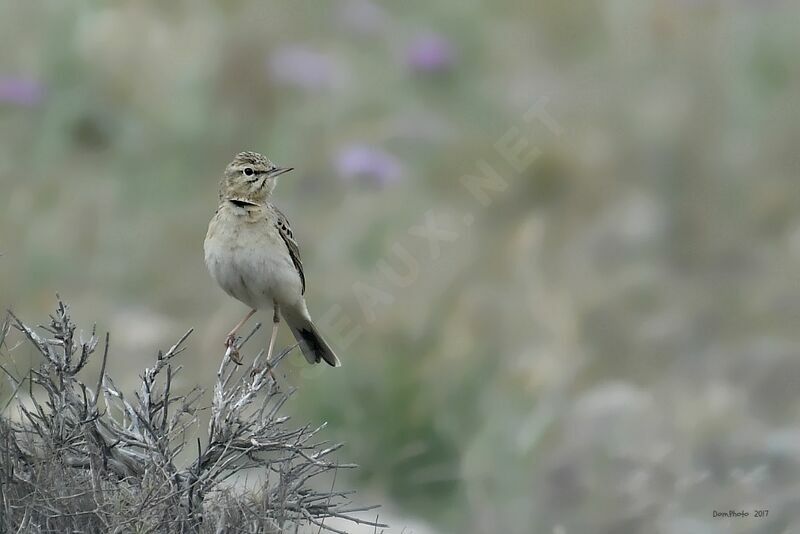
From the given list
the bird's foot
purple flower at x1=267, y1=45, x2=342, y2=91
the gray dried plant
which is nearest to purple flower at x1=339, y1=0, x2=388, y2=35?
purple flower at x1=267, y1=45, x2=342, y2=91

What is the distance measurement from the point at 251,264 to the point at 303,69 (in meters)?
7.29

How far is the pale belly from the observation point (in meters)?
5.99

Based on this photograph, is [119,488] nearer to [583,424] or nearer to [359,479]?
[359,479]

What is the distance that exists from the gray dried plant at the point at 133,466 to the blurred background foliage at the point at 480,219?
194 inches

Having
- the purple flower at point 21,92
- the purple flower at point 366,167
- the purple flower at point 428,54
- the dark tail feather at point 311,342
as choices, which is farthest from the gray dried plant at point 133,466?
the purple flower at point 428,54

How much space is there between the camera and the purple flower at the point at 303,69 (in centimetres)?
1297

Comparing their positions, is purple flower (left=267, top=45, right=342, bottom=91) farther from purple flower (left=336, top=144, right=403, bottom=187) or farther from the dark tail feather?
the dark tail feather

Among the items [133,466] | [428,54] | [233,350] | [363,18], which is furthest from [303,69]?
[133,466]

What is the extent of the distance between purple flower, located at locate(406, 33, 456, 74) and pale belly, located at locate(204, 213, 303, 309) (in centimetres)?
711

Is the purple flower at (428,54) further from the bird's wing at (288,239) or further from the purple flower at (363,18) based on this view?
the bird's wing at (288,239)

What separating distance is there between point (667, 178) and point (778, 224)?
103 cm

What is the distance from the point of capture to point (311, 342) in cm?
605

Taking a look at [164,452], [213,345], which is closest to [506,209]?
[213,345]

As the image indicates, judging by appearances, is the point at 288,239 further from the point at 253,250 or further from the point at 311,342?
the point at 311,342
